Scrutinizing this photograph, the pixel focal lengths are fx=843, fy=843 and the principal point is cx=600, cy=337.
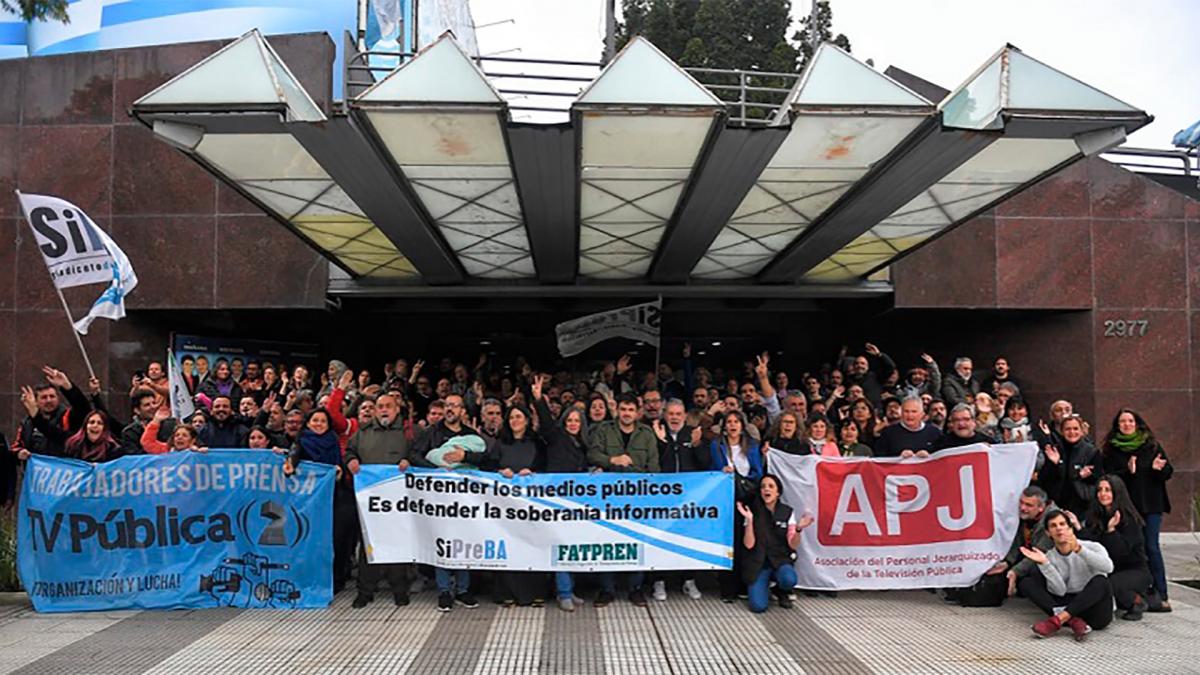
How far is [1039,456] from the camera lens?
7.74 m

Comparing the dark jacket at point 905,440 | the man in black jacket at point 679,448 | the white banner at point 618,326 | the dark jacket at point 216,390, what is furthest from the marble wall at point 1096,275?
the dark jacket at point 216,390

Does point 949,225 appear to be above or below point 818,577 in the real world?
above

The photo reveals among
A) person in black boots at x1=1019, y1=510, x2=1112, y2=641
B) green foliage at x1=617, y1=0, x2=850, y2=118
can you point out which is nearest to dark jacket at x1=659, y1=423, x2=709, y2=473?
person in black boots at x1=1019, y1=510, x2=1112, y2=641

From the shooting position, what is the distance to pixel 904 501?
24.7 feet

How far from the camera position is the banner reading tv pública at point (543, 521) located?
7156 mm

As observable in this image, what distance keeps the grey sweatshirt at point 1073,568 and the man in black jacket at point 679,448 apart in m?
2.85

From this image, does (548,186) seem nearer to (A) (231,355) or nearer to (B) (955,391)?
(B) (955,391)

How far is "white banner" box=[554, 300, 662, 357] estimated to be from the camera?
443 inches

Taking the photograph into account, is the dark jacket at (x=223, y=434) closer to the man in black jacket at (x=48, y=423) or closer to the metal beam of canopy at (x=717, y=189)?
the man in black jacket at (x=48, y=423)

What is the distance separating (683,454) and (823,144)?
9.76ft

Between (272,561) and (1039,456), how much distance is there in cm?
691

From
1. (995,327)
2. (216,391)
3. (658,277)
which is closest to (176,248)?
(216,391)

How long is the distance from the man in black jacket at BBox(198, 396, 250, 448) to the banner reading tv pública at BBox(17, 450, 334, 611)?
906 mm

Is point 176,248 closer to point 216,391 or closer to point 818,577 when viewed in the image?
point 216,391
